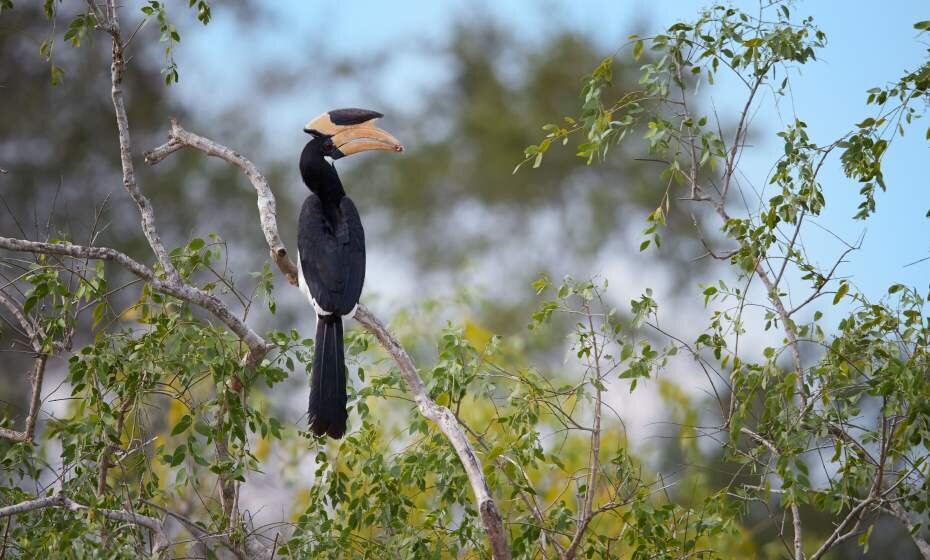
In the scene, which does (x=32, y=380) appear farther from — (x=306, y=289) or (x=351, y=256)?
(x=351, y=256)

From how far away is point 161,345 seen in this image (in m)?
2.66

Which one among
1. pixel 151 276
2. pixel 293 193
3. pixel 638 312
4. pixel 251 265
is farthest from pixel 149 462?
pixel 293 193

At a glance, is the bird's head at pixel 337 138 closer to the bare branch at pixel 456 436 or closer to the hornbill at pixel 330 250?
the hornbill at pixel 330 250

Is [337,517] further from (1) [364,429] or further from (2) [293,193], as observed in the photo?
(2) [293,193]

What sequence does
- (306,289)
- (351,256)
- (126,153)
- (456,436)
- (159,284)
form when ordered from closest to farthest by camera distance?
(456,436) < (159,284) < (126,153) < (306,289) < (351,256)

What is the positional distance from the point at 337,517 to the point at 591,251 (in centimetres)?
999

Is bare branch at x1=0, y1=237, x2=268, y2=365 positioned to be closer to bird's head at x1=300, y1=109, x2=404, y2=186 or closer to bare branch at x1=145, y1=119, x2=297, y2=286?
bare branch at x1=145, y1=119, x2=297, y2=286

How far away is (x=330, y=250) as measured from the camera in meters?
3.22

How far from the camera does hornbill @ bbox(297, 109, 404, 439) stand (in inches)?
110

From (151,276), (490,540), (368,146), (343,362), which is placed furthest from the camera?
(368,146)

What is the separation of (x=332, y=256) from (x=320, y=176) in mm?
408

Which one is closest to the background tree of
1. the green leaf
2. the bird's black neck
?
the green leaf

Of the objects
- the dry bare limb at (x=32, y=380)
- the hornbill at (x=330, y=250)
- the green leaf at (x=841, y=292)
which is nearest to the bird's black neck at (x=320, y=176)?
the hornbill at (x=330, y=250)

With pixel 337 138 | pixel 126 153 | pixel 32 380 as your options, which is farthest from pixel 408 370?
pixel 337 138
